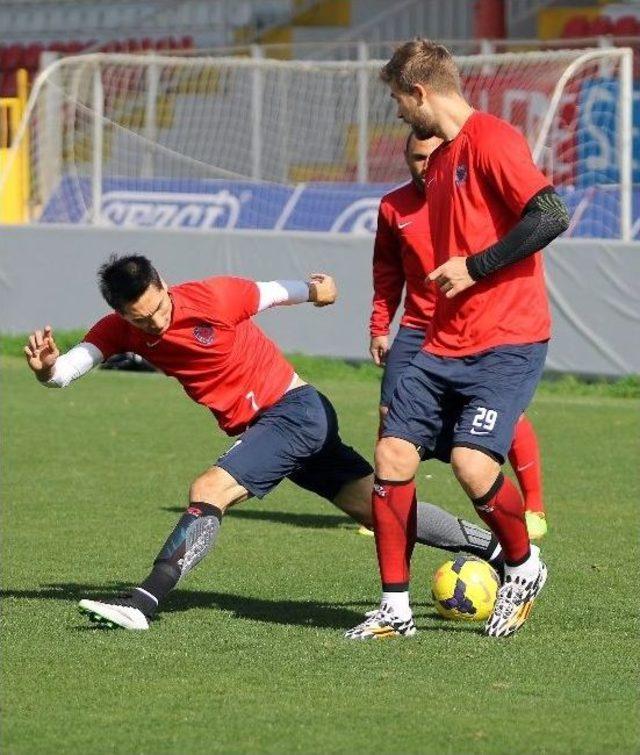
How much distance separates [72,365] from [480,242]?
174 cm

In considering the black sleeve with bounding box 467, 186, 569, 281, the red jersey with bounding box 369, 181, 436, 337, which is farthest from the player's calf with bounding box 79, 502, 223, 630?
the red jersey with bounding box 369, 181, 436, 337

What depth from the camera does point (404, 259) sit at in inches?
345

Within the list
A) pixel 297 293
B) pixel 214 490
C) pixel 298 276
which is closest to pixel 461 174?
pixel 297 293

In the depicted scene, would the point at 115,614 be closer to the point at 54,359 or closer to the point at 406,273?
the point at 54,359

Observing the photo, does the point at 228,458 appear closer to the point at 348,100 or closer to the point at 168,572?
the point at 168,572

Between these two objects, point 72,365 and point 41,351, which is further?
point 72,365

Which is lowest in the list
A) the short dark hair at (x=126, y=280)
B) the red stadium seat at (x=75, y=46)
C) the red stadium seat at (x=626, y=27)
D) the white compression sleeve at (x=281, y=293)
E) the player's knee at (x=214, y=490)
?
the red stadium seat at (x=75, y=46)

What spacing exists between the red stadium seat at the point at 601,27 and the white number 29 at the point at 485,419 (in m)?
19.1

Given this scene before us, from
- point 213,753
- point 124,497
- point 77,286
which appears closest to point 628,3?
point 77,286

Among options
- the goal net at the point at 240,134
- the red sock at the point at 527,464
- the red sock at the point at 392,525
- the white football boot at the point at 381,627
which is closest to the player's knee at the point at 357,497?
the red sock at the point at 392,525

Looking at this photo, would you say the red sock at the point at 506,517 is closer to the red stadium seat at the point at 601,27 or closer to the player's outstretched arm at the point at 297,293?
the player's outstretched arm at the point at 297,293

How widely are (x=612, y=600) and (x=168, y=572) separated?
197 cm

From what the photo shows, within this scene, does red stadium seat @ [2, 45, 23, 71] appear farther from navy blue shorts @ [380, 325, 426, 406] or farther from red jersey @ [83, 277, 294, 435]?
red jersey @ [83, 277, 294, 435]

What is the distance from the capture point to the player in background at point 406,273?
8.61 metres
